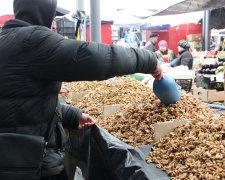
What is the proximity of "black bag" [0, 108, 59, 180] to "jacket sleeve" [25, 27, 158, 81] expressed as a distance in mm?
329

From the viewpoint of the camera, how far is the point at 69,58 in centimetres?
133

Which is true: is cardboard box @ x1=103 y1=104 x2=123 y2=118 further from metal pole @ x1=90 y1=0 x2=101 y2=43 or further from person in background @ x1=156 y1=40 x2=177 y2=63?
person in background @ x1=156 y1=40 x2=177 y2=63

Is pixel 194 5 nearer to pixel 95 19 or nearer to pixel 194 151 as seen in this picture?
pixel 95 19

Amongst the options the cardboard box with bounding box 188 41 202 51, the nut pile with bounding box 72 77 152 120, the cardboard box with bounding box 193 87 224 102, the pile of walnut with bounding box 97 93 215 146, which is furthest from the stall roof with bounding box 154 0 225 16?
the pile of walnut with bounding box 97 93 215 146

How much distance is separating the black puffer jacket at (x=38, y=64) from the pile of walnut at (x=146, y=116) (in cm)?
83

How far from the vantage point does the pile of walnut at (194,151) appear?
156cm

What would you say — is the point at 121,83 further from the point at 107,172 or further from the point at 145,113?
the point at 107,172

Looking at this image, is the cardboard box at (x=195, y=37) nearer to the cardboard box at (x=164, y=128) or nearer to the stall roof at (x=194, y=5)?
the stall roof at (x=194, y=5)

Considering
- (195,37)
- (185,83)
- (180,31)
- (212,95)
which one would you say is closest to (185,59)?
(185,83)

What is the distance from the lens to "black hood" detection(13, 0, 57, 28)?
1.47m

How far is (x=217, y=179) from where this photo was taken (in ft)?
4.81

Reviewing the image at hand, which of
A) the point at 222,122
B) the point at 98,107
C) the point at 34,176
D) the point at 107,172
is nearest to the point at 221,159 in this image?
the point at 222,122

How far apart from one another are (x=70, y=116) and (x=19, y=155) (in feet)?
2.36

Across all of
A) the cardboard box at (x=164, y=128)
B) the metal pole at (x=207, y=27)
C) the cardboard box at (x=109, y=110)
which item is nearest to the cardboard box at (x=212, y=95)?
the cardboard box at (x=109, y=110)
